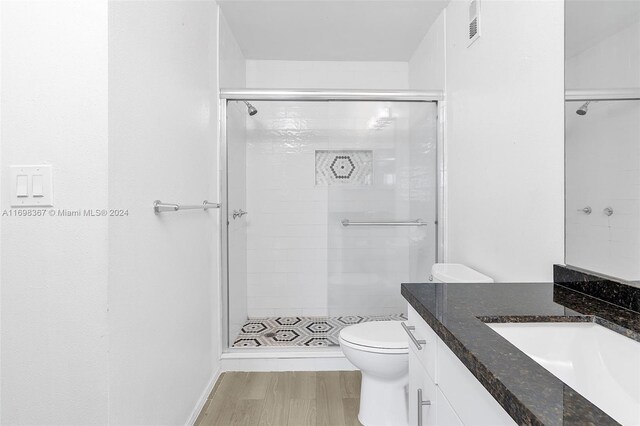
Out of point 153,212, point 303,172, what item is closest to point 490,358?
point 153,212

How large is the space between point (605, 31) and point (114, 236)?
1.52m

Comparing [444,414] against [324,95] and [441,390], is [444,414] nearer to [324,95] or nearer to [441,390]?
[441,390]

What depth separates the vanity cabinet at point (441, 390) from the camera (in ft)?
2.15

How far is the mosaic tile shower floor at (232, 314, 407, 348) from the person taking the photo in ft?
8.57

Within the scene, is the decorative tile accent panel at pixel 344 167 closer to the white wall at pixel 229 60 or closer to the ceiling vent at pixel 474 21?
the white wall at pixel 229 60

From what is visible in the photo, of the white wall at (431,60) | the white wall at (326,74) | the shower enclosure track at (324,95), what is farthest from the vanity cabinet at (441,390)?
the white wall at (326,74)

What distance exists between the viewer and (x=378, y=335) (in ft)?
6.10

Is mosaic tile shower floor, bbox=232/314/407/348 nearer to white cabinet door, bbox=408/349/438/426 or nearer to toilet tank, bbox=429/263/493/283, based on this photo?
toilet tank, bbox=429/263/493/283

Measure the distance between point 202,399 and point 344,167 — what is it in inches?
71.7

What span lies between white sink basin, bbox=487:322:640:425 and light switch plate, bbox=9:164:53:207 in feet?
4.05

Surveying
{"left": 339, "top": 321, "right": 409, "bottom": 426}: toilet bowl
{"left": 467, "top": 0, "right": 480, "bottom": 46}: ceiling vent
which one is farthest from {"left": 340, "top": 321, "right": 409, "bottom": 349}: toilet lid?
{"left": 467, "top": 0, "right": 480, "bottom": 46}: ceiling vent

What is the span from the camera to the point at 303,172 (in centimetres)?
324

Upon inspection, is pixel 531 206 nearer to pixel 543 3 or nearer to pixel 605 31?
pixel 605 31

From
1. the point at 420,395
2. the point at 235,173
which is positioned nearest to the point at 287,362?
the point at 235,173
